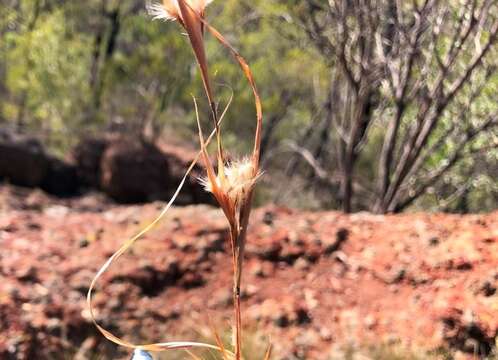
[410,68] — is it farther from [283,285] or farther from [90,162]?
[90,162]

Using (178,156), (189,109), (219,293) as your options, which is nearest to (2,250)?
(219,293)

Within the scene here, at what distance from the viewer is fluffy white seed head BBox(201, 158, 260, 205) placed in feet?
3.43

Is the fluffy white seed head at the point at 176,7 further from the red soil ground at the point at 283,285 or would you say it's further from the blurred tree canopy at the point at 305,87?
the blurred tree canopy at the point at 305,87

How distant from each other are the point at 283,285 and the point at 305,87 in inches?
568

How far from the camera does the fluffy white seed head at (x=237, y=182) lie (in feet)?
3.43

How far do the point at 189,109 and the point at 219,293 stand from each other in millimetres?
16177

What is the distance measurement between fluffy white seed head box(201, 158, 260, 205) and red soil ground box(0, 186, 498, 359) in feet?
8.48

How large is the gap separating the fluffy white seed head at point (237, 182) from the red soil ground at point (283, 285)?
259cm

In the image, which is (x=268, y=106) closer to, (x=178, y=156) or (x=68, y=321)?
(x=178, y=156)

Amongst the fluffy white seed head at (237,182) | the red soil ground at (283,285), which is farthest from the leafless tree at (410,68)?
the fluffy white seed head at (237,182)

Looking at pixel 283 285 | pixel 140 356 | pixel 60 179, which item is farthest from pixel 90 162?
pixel 140 356

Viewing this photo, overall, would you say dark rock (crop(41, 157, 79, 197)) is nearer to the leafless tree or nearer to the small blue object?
the leafless tree

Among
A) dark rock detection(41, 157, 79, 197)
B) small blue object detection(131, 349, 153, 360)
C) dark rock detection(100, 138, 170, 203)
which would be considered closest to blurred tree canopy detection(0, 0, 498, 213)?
dark rock detection(100, 138, 170, 203)

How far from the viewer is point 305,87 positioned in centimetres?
1842
